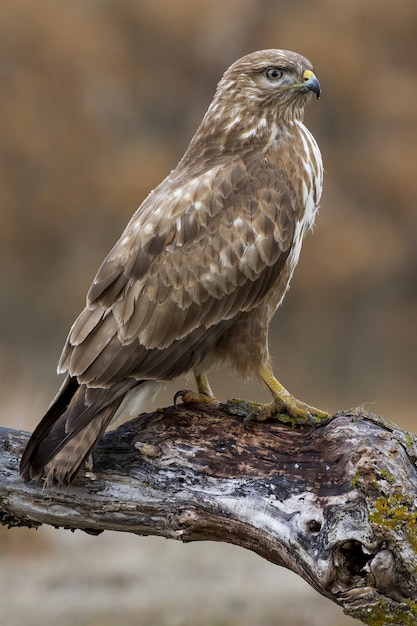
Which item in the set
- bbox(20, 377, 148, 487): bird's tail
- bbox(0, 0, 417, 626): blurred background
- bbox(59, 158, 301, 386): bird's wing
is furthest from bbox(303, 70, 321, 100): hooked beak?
bbox(0, 0, 417, 626): blurred background

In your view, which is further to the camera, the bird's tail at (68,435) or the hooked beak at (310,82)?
the hooked beak at (310,82)

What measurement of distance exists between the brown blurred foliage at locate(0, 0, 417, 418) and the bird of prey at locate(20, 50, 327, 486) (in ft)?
28.2

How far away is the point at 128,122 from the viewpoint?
48.2 feet

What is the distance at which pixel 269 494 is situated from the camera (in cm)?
428

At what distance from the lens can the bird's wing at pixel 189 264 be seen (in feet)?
15.5

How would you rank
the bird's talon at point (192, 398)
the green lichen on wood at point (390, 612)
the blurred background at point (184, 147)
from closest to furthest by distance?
1. the green lichen on wood at point (390, 612)
2. the bird's talon at point (192, 398)
3. the blurred background at point (184, 147)

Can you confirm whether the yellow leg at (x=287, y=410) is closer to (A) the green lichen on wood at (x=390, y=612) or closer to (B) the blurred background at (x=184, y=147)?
(A) the green lichen on wood at (x=390, y=612)

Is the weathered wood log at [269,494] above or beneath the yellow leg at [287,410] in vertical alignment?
beneath

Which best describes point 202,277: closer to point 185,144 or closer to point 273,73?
point 273,73

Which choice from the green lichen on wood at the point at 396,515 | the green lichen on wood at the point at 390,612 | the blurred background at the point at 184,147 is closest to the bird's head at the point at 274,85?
the green lichen on wood at the point at 396,515

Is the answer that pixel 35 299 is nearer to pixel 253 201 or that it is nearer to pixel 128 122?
pixel 128 122

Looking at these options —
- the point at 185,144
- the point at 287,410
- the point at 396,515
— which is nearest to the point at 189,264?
the point at 287,410

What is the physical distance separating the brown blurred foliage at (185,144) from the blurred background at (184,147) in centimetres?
2

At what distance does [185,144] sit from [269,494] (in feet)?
35.3
